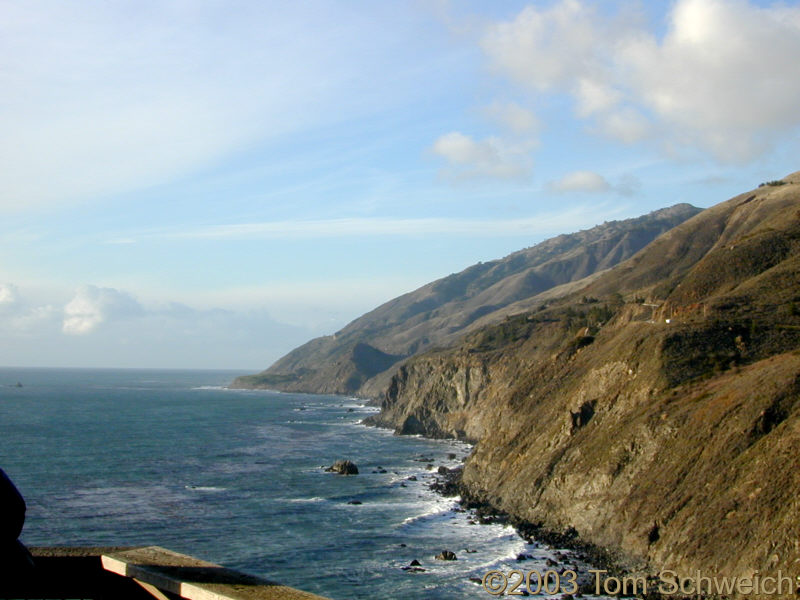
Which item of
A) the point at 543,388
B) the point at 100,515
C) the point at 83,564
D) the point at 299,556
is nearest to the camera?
the point at 83,564

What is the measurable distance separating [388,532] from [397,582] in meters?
11.9

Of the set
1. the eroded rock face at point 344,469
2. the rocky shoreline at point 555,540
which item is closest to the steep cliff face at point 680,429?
the rocky shoreline at point 555,540

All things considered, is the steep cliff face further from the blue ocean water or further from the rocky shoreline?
the blue ocean water

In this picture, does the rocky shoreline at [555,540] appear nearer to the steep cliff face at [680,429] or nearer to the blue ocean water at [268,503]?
the steep cliff face at [680,429]

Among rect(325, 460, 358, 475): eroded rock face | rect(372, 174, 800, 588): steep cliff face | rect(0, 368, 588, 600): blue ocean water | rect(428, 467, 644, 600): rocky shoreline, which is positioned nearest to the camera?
rect(372, 174, 800, 588): steep cliff face

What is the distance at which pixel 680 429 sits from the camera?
156 ft

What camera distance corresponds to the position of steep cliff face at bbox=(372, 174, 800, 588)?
126 feet

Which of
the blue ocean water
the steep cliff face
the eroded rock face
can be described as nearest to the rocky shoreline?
the steep cliff face

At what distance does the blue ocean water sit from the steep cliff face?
22.4ft

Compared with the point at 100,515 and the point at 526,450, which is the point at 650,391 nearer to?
the point at 526,450

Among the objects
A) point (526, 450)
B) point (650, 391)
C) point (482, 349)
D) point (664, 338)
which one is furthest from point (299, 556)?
point (482, 349)

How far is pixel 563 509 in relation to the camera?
169 ft

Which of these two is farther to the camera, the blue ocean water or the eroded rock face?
the eroded rock face

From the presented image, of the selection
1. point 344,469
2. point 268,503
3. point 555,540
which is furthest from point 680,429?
point 344,469
